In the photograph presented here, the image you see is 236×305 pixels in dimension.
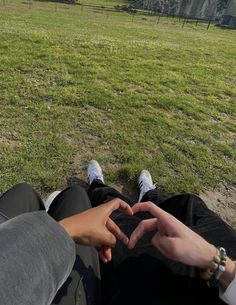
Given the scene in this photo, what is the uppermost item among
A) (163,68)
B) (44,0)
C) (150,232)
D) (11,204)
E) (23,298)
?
(23,298)

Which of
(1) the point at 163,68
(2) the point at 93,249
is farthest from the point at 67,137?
(1) the point at 163,68

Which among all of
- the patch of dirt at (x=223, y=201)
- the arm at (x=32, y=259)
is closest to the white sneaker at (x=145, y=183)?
the patch of dirt at (x=223, y=201)

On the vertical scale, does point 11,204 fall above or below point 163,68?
above

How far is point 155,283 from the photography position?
2.26m

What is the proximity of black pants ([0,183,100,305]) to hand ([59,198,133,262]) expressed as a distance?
18cm

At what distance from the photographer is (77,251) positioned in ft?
8.25

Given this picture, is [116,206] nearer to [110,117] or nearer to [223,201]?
[223,201]

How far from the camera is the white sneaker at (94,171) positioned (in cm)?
460

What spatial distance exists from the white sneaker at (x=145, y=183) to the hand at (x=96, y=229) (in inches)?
81.7

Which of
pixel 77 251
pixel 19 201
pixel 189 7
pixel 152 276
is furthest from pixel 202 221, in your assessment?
pixel 189 7

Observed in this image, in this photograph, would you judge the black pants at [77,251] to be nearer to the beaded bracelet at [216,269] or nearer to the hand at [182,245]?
the hand at [182,245]

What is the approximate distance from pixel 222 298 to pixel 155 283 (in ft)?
1.46

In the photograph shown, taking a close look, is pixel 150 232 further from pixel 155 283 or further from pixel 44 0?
pixel 44 0

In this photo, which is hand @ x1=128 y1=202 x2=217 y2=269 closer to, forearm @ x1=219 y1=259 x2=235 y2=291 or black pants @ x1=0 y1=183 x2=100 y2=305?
forearm @ x1=219 y1=259 x2=235 y2=291
